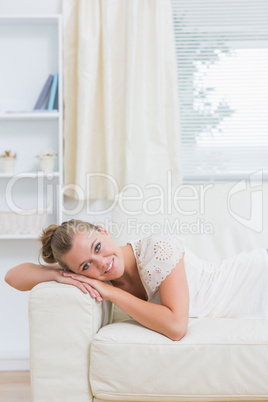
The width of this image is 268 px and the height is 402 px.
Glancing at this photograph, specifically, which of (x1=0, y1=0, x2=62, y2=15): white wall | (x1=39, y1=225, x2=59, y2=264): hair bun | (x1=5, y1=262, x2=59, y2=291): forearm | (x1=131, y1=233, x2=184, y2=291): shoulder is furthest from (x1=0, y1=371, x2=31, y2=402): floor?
(x1=0, y1=0, x2=62, y2=15): white wall

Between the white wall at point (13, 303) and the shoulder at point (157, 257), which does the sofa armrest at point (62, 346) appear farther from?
the white wall at point (13, 303)

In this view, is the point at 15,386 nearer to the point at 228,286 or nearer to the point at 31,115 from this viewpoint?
the point at 228,286

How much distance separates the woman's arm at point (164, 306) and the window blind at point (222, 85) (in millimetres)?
1568

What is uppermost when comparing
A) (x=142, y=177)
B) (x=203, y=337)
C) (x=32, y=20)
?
(x=32, y=20)

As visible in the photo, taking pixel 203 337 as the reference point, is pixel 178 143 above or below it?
above

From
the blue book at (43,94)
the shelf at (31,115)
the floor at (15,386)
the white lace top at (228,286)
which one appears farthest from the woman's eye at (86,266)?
the blue book at (43,94)

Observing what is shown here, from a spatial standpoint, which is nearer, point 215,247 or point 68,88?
point 215,247

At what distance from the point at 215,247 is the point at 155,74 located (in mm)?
1184

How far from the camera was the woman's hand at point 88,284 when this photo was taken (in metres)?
1.75

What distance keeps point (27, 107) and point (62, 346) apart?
186cm

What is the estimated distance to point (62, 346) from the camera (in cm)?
172

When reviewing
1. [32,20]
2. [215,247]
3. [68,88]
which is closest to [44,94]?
[68,88]

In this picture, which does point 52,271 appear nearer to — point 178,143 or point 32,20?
point 178,143

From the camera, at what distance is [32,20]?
3053 millimetres
